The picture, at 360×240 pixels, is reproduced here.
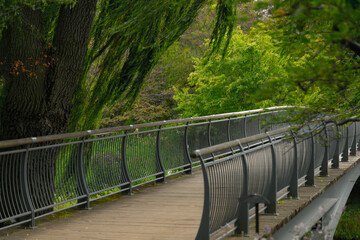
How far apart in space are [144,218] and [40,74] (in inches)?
108

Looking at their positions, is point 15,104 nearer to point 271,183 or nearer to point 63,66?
point 63,66

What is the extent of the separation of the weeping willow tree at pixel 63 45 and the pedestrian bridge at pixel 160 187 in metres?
0.50

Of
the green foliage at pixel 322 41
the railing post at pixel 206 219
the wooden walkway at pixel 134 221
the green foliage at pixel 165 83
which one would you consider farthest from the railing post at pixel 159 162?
the green foliage at pixel 165 83

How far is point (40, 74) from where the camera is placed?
30.0ft

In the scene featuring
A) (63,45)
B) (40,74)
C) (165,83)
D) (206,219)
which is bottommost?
(206,219)

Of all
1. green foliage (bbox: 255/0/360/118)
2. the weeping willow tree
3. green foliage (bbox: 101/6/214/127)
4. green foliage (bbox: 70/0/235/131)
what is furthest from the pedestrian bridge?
green foliage (bbox: 101/6/214/127)

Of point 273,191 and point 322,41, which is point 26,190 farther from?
point 322,41

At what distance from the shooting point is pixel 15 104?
9.05m

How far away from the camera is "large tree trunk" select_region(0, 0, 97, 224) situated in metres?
8.91

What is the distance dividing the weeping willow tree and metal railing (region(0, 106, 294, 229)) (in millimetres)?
462

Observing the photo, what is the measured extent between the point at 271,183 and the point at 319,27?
3.30 m

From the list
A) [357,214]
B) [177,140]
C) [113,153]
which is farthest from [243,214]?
[357,214]

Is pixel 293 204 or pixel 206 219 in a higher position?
pixel 206 219

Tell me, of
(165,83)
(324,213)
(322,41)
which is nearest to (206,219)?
(322,41)
